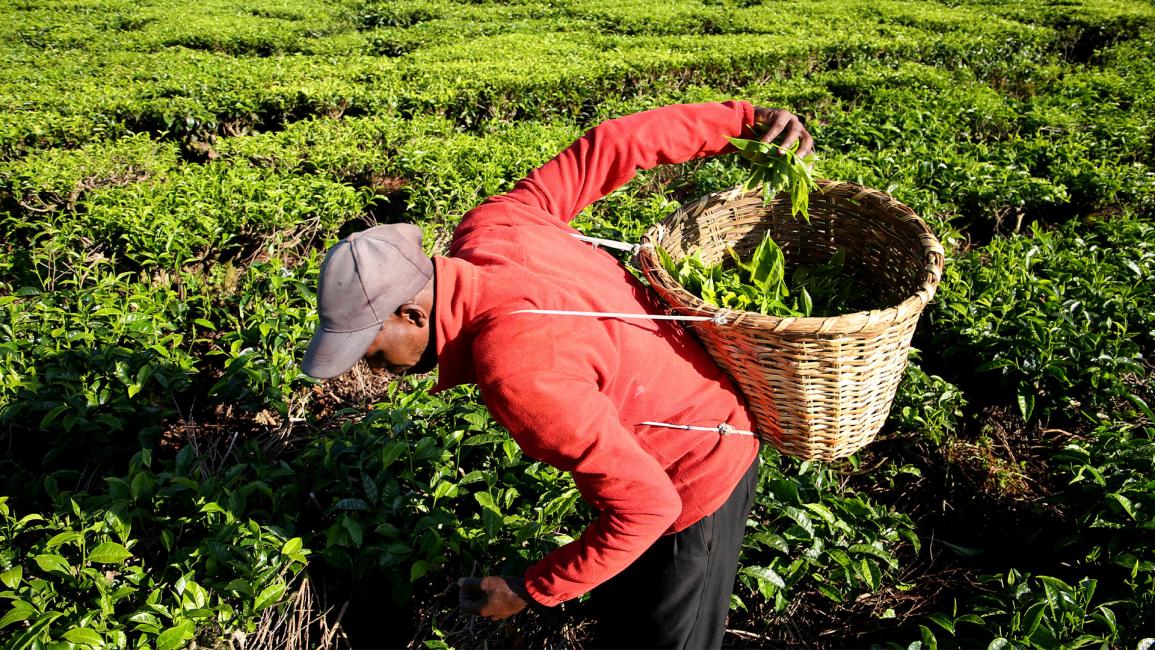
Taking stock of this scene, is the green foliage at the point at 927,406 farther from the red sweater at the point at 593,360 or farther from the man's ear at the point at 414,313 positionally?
the man's ear at the point at 414,313

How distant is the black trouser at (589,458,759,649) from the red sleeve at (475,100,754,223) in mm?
879

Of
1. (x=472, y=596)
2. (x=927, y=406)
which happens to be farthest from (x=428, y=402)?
(x=927, y=406)

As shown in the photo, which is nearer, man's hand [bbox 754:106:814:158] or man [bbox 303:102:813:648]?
man [bbox 303:102:813:648]

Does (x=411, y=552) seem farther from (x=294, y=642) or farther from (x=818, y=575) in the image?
(x=818, y=575)

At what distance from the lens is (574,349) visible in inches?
61.0

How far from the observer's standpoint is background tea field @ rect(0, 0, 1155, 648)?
7.81ft

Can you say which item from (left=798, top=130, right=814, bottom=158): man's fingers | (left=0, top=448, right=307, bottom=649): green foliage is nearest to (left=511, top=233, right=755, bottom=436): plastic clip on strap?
(left=798, top=130, right=814, bottom=158): man's fingers

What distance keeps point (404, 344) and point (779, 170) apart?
3.49ft

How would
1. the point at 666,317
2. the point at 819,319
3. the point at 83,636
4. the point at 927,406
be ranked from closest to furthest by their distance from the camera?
the point at 819,319 < the point at 666,317 < the point at 83,636 < the point at 927,406

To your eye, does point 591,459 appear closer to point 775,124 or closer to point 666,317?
point 666,317

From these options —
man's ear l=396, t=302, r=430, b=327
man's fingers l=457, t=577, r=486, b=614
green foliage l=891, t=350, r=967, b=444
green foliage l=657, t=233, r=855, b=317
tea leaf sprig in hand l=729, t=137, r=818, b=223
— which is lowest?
green foliage l=891, t=350, r=967, b=444

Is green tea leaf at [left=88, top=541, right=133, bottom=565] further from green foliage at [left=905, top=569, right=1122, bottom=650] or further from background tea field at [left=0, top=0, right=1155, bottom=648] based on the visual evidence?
green foliage at [left=905, top=569, right=1122, bottom=650]

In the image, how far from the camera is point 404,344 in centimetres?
167

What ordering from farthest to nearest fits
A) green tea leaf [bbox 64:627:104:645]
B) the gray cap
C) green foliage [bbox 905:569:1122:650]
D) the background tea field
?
1. the background tea field
2. green foliage [bbox 905:569:1122:650]
3. green tea leaf [bbox 64:627:104:645]
4. the gray cap
